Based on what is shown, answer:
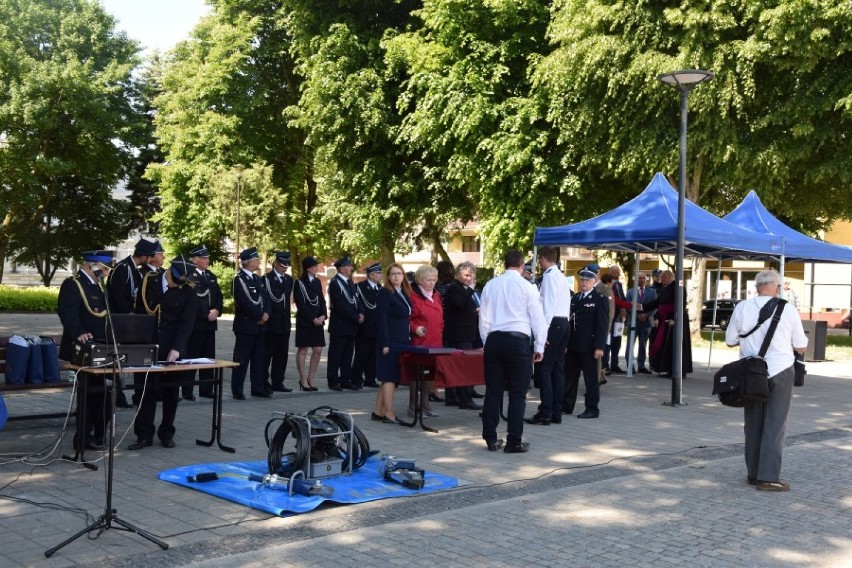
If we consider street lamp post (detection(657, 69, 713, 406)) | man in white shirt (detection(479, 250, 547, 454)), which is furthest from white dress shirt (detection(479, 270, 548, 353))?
street lamp post (detection(657, 69, 713, 406))

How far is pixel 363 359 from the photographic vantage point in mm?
14859

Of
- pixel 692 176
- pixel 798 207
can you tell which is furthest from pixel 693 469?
pixel 798 207

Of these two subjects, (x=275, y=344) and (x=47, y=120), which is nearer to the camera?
(x=275, y=344)

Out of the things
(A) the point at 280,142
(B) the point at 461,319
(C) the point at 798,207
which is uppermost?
(A) the point at 280,142

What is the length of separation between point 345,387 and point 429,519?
26.0 feet

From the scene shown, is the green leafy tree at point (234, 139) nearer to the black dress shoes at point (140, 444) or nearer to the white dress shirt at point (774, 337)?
the black dress shoes at point (140, 444)

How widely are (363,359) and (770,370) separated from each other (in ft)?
26.3

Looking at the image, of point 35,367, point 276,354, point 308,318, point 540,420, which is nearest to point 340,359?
point 308,318

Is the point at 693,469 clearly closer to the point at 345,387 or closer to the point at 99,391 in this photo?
the point at 99,391

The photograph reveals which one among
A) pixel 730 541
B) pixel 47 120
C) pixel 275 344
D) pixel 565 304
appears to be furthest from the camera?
pixel 47 120

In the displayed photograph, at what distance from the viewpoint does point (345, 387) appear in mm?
14438

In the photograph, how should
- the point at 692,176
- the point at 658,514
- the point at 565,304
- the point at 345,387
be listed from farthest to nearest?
the point at 692,176 → the point at 345,387 → the point at 565,304 → the point at 658,514

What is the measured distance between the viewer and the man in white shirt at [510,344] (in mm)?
9086

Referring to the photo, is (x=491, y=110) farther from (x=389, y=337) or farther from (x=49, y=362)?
(x=49, y=362)
